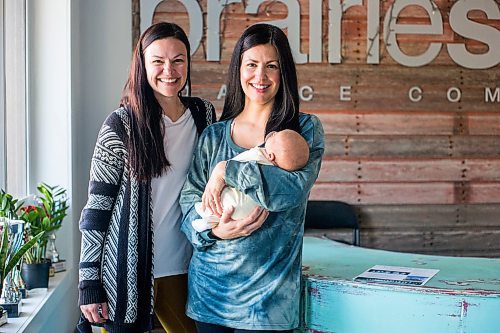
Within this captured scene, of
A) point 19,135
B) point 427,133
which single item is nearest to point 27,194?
point 19,135

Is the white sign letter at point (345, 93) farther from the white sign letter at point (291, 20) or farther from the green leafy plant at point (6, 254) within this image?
the green leafy plant at point (6, 254)

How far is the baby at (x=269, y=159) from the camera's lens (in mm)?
2014

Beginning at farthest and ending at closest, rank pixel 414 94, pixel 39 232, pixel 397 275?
pixel 414 94 < pixel 39 232 < pixel 397 275

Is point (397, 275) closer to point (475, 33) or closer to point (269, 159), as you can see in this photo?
point (269, 159)

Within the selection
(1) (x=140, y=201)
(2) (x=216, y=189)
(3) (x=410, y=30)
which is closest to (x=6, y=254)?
(1) (x=140, y=201)

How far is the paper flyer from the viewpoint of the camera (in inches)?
90.8

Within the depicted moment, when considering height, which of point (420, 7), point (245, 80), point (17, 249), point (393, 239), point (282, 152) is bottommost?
point (393, 239)

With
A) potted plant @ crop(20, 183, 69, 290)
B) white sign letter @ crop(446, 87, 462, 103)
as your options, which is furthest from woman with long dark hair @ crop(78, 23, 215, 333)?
white sign letter @ crop(446, 87, 462, 103)

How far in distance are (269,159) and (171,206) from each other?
16.8 inches

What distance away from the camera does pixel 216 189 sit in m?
2.05

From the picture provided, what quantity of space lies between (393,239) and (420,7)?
4.98ft

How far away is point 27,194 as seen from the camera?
358 centimetres

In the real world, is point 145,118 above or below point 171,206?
above

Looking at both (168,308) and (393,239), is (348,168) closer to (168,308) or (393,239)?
(393,239)
